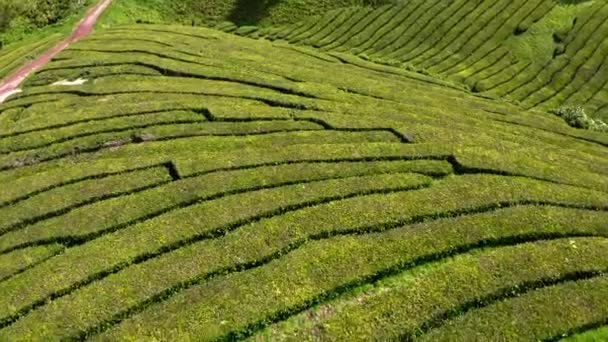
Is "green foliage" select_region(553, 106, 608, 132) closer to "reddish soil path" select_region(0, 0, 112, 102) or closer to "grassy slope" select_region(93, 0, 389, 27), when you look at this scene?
"grassy slope" select_region(93, 0, 389, 27)

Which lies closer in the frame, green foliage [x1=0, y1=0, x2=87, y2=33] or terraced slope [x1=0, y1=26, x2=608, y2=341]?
terraced slope [x1=0, y1=26, x2=608, y2=341]

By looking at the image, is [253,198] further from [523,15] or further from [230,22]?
[523,15]

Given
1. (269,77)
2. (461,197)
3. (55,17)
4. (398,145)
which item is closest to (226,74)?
(269,77)

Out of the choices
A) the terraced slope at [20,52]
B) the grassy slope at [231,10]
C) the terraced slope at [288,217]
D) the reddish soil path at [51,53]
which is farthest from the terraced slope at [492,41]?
the terraced slope at [20,52]

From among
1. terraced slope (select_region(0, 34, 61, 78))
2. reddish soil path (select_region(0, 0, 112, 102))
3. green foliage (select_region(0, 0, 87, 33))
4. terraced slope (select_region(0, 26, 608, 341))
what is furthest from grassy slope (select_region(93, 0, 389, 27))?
terraced slope (select_region(0, 26, 608, 341))

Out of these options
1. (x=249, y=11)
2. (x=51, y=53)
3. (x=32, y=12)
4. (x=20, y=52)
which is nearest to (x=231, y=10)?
(x=249, y=11)

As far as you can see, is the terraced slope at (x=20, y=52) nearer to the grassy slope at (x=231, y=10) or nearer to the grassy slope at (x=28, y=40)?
the grassy slope at (x=28, y=40)
